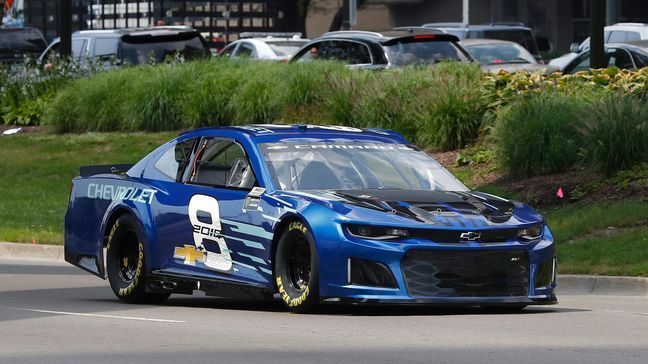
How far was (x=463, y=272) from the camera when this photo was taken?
10.5 m

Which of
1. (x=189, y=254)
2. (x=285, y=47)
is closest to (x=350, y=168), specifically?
(x=189, y=254)

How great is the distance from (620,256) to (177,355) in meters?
6.75

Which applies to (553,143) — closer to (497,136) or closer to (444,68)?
(497,136)

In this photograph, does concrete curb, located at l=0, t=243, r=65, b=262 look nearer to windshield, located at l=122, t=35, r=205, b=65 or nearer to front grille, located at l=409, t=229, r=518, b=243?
front grille, located at l=409, t=229, r=518, b=243

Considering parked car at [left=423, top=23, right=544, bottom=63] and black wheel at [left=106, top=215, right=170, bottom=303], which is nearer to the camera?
black wheel at [left=106, top=215, right=170, bottom=303]

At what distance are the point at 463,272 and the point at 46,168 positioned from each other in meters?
14.9

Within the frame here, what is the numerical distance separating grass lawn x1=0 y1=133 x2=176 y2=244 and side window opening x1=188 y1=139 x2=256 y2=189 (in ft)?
20.4

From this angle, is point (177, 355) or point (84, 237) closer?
point (177, 355)

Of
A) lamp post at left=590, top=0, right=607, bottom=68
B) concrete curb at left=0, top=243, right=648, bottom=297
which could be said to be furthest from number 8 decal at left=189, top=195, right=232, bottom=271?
lamp post at left=590, top=0, right=607, bottom=68

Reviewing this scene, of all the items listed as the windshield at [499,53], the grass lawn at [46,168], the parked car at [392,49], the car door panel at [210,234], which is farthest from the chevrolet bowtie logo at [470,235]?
A: the windshield at [499,53]

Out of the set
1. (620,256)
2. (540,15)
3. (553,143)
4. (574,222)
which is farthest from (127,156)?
(540,15)

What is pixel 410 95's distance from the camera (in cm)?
2236

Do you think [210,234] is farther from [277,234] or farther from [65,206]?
[65,206]

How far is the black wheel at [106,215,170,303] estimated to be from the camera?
12375mm
